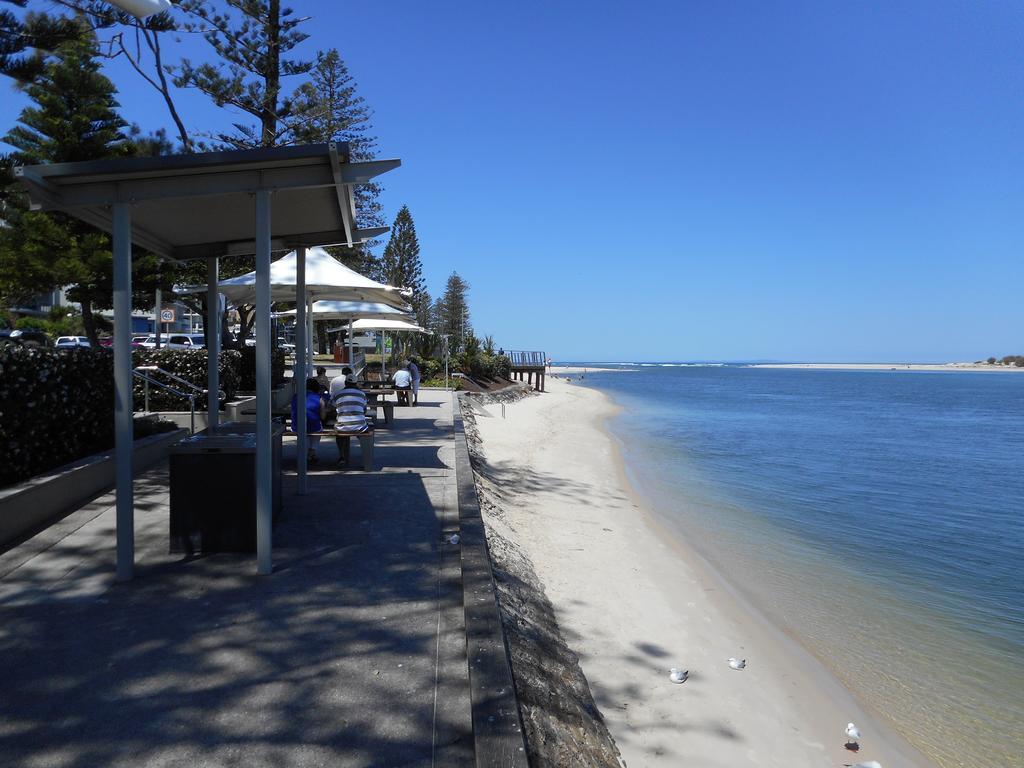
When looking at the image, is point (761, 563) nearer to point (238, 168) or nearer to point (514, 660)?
point (514, 660)

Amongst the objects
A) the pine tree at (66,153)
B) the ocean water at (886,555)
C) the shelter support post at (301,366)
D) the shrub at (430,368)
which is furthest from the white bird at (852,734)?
the shrub at (430,368)

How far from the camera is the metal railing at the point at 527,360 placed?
46.2 meters

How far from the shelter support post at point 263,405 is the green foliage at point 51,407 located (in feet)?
7.30

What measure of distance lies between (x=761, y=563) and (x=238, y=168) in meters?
7.34

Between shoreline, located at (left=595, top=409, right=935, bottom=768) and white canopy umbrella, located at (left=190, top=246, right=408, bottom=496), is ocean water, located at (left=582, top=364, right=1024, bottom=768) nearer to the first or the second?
shoreline, located at (left=595, top=409, right=935, bottom=768)

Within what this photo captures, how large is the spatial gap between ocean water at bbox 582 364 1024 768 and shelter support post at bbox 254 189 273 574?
451 centimetres

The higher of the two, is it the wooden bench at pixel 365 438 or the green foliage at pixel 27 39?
the green foliage at pixel 27 39

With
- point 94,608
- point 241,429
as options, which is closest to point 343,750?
point 94,608

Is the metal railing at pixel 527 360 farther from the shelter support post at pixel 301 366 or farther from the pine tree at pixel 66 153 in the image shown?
the shelter support post at pixel 301 366

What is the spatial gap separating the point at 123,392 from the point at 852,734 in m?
5.13

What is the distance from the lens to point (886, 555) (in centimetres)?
941

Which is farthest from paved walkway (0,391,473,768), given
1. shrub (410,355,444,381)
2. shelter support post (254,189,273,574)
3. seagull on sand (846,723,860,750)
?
shrub (410,355,444,381)

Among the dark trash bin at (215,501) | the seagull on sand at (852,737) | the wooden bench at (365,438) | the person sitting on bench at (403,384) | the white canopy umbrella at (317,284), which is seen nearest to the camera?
the dark trash bin at (215,501)

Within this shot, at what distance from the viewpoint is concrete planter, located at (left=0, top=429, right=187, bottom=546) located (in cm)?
473
